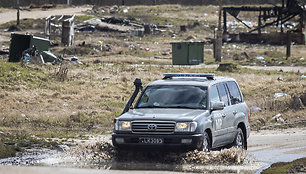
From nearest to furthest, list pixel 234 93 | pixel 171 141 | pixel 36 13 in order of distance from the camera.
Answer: pixel 171 141
pixel 234 93
pixel 36 13

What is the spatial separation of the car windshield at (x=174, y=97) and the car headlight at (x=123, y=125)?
897 mm

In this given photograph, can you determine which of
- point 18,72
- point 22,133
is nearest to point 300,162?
point 22,133

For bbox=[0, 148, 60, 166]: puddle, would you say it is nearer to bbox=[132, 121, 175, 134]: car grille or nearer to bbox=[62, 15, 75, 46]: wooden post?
bbox=[132, 121, 175, 134]: car grille

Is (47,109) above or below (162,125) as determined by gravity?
below

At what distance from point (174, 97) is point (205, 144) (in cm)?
127

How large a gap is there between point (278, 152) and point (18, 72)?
13.1m

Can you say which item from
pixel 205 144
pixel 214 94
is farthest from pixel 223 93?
pixel 205 144

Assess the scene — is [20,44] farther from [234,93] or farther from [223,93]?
[223,93]

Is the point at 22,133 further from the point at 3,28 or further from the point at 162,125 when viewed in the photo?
the point at 3,28

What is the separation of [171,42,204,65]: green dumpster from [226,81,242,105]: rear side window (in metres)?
25.1

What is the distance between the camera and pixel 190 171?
10883 millimetres

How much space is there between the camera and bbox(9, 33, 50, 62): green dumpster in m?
30.7

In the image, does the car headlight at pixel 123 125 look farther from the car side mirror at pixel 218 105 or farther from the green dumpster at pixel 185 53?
the green dumpster at pixel 185 53

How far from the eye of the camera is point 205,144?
11.5 m
